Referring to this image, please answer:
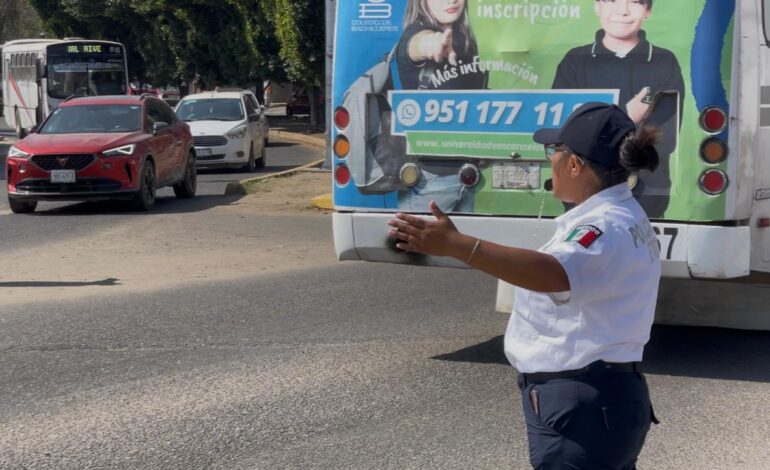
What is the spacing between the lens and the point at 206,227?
15.1m

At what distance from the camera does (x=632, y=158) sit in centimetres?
302

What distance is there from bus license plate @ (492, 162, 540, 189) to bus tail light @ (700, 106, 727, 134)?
106 centimetres

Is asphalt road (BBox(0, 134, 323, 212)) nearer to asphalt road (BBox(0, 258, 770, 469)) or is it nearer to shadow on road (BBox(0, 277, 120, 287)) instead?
shadow on road (BBox(0, 277, 120, 287))

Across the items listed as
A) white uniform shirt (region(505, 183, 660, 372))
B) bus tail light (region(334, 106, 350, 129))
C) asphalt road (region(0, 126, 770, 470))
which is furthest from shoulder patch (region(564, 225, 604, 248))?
bus tail light (region(334, 106, 350, 129))

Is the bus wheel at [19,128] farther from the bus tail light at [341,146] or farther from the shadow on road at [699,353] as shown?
the shadow on road at [699,353]

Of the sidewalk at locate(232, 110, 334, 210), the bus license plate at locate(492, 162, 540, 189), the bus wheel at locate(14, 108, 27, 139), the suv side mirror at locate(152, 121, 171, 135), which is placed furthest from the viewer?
the bus wheel at locate(14, 108, 27, 139)

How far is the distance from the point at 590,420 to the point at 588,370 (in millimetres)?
135

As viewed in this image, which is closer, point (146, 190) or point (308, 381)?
point (308, 381)

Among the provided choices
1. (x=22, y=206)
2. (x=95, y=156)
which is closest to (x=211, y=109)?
(x=22, y=206)

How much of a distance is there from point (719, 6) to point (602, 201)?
13.1ft

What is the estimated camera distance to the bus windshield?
3762 centimetres

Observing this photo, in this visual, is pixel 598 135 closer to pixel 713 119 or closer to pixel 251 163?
pixel 713 119

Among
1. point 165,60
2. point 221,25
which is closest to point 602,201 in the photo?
point 221,25

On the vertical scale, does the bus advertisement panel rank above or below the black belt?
above
